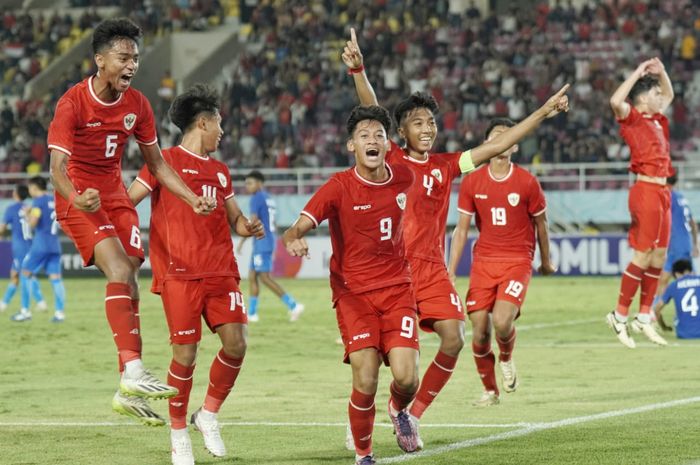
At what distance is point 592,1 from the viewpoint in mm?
37906

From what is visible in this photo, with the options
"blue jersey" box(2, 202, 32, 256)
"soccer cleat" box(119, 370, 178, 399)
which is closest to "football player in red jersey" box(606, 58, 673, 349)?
"soccer cleat" box(119, 370, 178, 399)

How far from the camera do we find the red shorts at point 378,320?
8594 millimetres

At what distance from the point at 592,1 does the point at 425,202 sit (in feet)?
95.7

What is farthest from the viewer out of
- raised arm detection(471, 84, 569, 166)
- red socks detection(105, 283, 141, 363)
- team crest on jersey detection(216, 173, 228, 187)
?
team crest on jersey detection(216, 173, 228, 187)

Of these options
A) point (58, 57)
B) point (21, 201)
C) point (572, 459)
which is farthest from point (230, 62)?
point (572, 459)

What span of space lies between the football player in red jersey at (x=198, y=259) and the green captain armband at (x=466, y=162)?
152 cm

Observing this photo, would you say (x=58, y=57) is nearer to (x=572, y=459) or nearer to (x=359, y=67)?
(x=359, y=67)

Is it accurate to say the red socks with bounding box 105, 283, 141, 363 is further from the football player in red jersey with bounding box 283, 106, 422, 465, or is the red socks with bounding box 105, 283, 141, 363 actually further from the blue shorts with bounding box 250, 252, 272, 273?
the blue shorts with bounding box 250, 252, 272, 273

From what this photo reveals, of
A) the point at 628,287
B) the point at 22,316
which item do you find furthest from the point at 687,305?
the point at 22,316

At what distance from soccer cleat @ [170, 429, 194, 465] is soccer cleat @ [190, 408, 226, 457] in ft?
0.72

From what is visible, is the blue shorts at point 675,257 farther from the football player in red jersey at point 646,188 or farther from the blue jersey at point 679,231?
the football player in red jersey at point 646,188

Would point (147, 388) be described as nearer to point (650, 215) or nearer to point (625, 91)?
point (625, 91)

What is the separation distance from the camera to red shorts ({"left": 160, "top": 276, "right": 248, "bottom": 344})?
9.08 metres

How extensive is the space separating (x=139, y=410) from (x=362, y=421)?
1.34 metres
